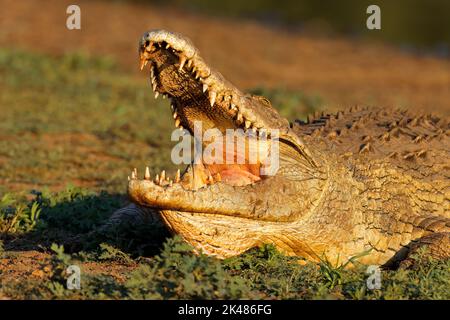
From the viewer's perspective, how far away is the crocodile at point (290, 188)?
495 cm

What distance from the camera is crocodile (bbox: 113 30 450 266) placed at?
4949 millimetres

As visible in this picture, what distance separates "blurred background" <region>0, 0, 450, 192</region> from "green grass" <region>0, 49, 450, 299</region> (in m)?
0.04

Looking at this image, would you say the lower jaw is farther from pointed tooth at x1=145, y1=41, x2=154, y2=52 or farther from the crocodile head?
pointed tooth at x1=145, y1=41, x2=154, y2=52

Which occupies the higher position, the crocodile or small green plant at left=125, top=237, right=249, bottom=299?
the crocodile

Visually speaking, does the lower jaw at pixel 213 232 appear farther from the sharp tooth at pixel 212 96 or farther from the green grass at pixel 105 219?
the sharp tooth at pixel 212 96

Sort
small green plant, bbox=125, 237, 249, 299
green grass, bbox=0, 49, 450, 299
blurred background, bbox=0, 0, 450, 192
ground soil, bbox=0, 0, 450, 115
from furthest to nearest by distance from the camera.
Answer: ground soil, bbox=0, 0, 450, 115, blurred background, bbox=0, 0, 450, 192, green grass, bbox=0, 49, 450, 299, small green plant, bbox=125, 237, 249, 299

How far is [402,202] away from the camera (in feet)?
19.8

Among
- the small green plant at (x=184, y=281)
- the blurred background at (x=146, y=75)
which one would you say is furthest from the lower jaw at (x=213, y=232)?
the blurred background at (x=146, y=75)

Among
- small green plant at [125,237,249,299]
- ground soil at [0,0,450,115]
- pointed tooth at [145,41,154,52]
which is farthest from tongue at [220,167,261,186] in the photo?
ground soil at [0,0,450,115]

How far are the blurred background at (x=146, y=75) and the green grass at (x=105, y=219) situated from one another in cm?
4

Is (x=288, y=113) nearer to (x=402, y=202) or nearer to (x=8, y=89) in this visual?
(x=8, y=89)

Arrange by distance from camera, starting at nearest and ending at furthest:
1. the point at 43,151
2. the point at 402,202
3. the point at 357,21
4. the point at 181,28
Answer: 1. the point at 402,202
2. the point at 43,151
3. the point at 181,28
4. the point at 357,21
